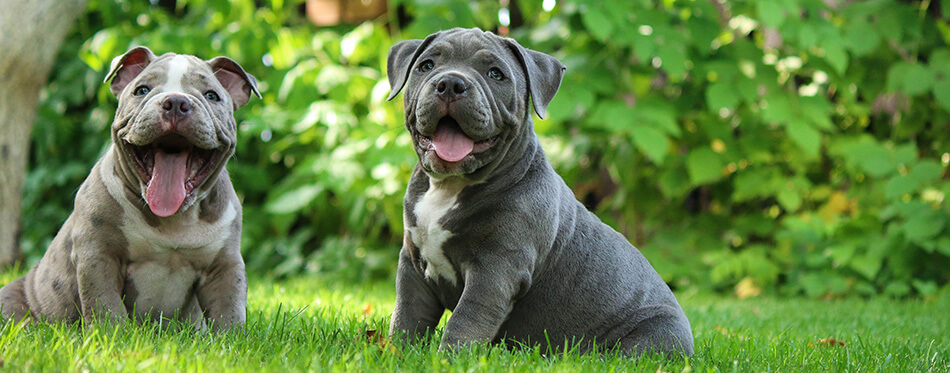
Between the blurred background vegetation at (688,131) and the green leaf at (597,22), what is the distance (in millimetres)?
11

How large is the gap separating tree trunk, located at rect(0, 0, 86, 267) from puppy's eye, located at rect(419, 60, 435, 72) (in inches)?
165

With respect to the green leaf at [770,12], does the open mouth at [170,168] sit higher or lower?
lower

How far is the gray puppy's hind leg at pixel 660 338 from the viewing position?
11.4ft

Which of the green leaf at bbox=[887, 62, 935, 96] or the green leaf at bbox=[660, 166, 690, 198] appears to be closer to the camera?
the green leaf at bbox=[887, 62, 935, 96]

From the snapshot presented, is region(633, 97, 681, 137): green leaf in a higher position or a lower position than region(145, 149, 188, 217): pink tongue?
lower

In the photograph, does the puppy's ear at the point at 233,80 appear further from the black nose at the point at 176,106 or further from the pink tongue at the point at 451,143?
the pink tongue at the point at 451,143

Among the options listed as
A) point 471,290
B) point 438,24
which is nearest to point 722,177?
point 438,24

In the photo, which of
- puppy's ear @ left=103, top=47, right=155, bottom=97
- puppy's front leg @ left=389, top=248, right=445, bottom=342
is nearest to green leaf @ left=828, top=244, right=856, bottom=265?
puppy's front leg @ left=389, top=248, right=445, bottom=342

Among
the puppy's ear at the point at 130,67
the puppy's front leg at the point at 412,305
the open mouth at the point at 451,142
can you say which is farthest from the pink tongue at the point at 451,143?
the puppy's ear at the point at 130,67

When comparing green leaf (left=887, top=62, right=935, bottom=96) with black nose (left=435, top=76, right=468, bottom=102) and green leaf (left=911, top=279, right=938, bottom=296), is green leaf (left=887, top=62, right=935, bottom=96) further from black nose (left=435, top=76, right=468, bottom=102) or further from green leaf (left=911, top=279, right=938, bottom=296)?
black nose (left=435, top=76, right=468, bottom=102)

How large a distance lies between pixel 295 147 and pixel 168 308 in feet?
18.2

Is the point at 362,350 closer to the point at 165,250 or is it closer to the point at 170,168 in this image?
the point at 165,250

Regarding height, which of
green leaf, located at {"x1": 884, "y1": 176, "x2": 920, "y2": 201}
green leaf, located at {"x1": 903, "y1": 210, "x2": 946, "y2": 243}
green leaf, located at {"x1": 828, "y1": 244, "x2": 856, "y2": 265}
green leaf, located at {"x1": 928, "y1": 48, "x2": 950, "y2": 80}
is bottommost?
green leaf, located at {"x1": 828, "y1": 244, "x2": 856, "y2": 265}

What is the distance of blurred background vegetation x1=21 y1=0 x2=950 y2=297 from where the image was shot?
683cm
